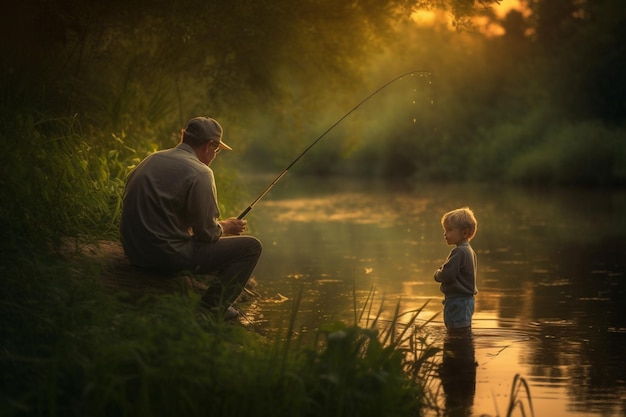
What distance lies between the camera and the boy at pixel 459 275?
9.40 metres

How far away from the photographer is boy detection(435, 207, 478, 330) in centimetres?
940

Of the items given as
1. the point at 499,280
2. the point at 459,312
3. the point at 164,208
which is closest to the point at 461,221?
the point at 459,312

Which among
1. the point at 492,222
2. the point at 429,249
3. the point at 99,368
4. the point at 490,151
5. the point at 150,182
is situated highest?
the point at 490,151

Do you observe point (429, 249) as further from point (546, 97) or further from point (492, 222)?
point (546, 97)

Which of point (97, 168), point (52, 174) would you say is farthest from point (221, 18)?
point (52, 174)

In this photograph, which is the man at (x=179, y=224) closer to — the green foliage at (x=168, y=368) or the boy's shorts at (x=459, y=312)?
the green foliage at (x=168, y=368)

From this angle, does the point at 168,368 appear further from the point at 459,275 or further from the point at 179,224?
the point at 459,275

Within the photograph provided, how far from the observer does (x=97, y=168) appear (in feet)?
37.3

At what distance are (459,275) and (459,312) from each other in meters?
0.31

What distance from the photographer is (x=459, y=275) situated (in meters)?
9.43

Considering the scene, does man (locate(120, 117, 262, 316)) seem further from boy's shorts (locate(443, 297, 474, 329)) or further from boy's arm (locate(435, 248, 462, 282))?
boy's shorts (locate(443, 297, 474, 329))

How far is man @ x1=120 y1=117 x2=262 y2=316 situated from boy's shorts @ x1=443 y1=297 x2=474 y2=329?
69.4 inches

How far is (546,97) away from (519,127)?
1.48 metres

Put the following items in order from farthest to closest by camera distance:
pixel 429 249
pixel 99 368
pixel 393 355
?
pixel 429 249
pixel 393 355
pixel 99 368
